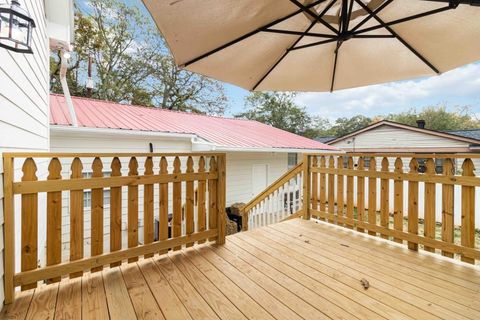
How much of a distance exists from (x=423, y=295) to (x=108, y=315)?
7.66 ft

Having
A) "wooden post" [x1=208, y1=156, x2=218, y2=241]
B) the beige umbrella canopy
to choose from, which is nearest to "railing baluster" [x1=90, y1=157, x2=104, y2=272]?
"wooden post" [x1=208, y1=156, x2=218, y2=241]

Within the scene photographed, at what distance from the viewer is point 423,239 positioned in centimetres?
272

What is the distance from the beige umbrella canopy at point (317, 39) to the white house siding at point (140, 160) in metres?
4.06

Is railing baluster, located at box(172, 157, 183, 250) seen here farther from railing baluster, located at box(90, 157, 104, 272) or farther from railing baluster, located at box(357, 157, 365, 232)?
railing baluster, located at box(357, 157, 365, 232)

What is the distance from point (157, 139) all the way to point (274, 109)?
54.8 feet

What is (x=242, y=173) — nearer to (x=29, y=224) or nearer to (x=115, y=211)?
(x=115, y=211)

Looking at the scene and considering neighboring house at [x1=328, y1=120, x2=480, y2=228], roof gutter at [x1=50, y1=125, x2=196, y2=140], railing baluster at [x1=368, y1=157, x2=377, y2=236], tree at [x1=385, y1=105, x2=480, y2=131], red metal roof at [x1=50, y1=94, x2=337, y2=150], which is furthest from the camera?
tree at [x1=385, y1=105, x2=480, y2=131]

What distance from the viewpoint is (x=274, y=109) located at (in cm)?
2233

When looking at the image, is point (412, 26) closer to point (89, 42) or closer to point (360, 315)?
point (360, 315)

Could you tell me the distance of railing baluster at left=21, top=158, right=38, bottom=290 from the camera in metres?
1.91

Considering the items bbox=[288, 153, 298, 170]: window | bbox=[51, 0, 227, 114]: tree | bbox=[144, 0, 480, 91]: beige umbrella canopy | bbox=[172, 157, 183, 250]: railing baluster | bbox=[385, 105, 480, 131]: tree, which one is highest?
bbox=[51, 0, 227, 114]: tree

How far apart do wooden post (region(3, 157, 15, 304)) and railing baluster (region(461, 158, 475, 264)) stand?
3895 mm

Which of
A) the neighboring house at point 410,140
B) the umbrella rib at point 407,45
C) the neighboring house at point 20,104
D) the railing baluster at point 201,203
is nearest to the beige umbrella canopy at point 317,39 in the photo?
the umbrella rib at point 407,45

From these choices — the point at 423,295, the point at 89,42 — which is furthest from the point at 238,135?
the point at 89,42
